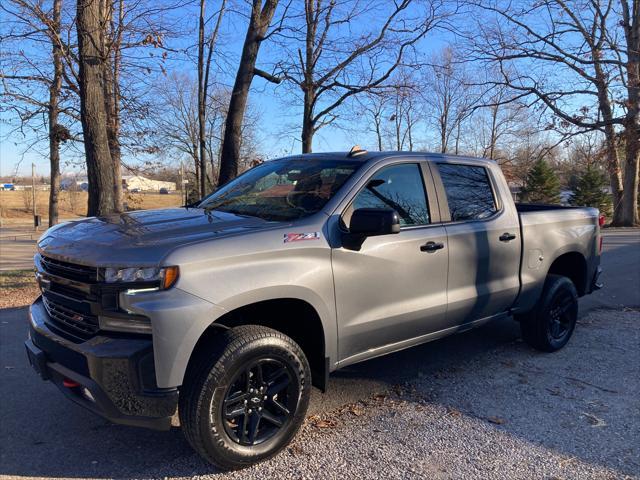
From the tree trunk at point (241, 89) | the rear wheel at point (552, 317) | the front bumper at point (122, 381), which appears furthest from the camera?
the tree trunk at point (241, 89)

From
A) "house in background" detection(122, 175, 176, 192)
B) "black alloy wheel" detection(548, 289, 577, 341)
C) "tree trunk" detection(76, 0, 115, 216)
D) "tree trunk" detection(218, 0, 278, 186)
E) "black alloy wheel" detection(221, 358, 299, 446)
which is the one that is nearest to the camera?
"black alloy wheel" detection(221, 358, 299, 446)

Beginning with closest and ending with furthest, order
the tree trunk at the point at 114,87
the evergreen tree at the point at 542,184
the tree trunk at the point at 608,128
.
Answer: the tree trunk at the point at 114,87 < the tree trunk at the point at 608,128 < the evergreen tree at the point at 542,184

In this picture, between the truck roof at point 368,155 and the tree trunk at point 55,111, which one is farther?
the tree trunk at point 55,111

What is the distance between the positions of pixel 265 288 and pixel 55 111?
1234cm

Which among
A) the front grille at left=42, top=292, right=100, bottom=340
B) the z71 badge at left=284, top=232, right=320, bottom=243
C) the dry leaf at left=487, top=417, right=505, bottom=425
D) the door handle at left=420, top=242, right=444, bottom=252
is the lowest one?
the dry leaf at left=487, top=417, right=505, bottom=425

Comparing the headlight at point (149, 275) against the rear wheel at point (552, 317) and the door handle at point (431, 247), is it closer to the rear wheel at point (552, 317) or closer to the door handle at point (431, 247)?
the door handle at point (431, 247)

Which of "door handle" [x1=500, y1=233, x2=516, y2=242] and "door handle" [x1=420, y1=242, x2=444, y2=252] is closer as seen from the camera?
→ "door handle" [x1=420, y1=242, x2=444, y2=252]

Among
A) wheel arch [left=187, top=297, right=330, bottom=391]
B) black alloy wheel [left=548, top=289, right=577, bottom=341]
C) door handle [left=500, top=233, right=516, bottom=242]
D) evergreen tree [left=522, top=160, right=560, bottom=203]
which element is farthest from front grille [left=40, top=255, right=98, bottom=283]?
evergreen tree [left=522, top=160, right=560, bottom=203]

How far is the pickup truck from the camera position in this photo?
278 cm

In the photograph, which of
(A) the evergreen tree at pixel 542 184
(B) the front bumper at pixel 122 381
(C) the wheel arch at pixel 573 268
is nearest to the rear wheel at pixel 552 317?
(C) the wheel arch at pixel 573 268

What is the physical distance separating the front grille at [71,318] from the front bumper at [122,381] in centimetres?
8

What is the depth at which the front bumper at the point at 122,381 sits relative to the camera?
107 inches

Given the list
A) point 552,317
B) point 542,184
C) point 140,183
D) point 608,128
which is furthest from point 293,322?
point 542,184

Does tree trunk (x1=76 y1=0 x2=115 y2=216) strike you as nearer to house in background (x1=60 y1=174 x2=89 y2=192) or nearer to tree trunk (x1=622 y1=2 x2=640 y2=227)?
house in background (x1=60 y1=174 x2=89 y2=192)
